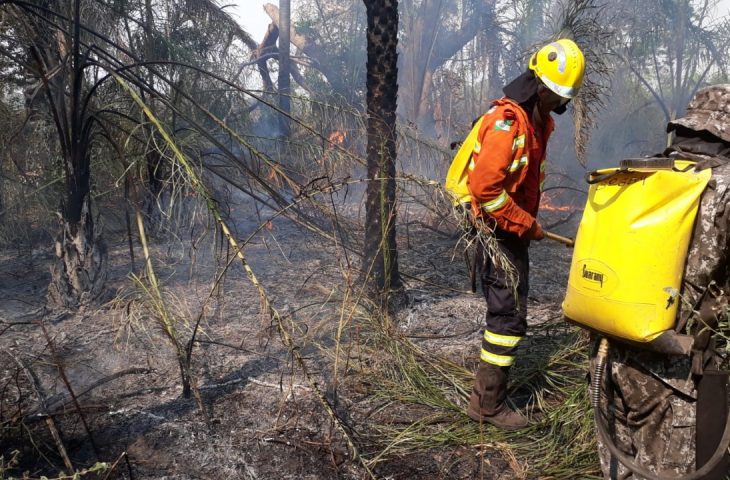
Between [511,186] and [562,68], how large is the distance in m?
0.66

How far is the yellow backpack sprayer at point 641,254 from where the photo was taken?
1821 millimetres

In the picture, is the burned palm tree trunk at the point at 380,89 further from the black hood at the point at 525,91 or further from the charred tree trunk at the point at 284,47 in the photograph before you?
the charred tree trunk at the point at 284,47

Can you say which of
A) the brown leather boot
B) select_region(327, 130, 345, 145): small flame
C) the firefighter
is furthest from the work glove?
select_region(327, 130, 345, 145): small flame

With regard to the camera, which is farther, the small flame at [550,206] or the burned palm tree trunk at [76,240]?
the small flame at [550,206]

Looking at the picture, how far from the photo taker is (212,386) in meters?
3.72

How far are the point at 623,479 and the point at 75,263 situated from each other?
16.1 feet

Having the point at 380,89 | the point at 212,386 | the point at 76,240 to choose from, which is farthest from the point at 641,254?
the point at 76,240

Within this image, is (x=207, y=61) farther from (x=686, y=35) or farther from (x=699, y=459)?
(x=686, y=35)

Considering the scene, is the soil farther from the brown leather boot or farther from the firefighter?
the firefighter

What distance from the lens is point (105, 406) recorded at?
3402 millimetres

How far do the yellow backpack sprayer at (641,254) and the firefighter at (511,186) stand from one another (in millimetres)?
799

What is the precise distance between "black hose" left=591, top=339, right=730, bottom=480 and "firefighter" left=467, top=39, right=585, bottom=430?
30.9 inches

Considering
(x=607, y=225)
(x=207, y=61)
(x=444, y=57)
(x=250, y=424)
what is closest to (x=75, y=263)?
(x=250, y=424)

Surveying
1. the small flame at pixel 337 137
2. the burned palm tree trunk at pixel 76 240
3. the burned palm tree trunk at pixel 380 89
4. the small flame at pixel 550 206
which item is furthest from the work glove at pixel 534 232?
the small flame at pixel 550 206
